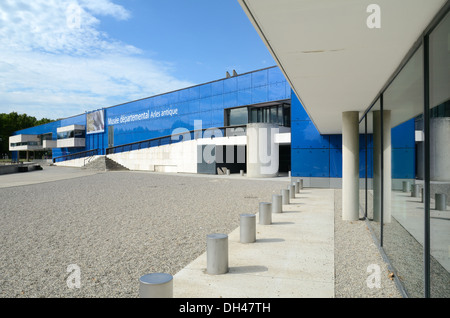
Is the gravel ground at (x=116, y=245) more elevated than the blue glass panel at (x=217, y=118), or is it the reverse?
the blue glass panel at (x=217, y=118)

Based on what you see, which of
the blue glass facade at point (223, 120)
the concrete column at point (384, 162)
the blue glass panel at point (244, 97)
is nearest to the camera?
the concrete column at point (384, 162)

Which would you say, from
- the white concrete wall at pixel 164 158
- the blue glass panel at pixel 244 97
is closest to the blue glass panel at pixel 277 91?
the blue glass panel at pixel 244 97

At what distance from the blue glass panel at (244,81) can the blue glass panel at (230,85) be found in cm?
68

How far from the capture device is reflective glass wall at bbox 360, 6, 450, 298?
3.58 meters

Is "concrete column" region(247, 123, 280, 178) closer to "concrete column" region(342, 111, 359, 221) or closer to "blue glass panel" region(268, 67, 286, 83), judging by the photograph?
"blue glass panel" region(268, 67, 286, 83)

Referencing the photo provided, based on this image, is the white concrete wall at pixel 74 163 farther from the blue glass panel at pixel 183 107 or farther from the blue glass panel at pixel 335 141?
the blue glass panel at pixel 335 141

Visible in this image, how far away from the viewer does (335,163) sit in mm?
19219

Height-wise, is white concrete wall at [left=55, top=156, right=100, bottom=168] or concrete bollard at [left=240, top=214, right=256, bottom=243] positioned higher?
white concrete wall at [left=55, top=156, right=100, bottom=168]

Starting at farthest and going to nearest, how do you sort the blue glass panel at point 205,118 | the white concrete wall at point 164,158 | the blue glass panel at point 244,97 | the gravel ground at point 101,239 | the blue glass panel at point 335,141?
A: the blue glass panel at point 205,118, the blue glass panel at point 244,97, the white concrete wall at point 164,158, the blue glass panel at point 335,141, the gravel ground at point 101,239

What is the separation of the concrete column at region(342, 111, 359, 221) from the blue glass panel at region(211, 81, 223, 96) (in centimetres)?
3154

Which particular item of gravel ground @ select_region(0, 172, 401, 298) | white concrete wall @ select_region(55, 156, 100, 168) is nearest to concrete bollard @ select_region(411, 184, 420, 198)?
gravel ground @ select_region(0, 172, 401, 298)

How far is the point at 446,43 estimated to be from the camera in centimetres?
390

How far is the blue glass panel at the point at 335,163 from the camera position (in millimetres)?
19141

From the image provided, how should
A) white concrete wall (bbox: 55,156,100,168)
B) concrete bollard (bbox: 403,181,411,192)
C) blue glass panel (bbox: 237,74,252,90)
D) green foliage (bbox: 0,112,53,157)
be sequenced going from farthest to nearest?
green foliage (bbox: 0,112,53,157) → white concrete wall (bbox: 55,156,100,168) → blue glass panel (bbox: 237,74,252,90) → concrete bollard (bbox: 403,181,411,192)
